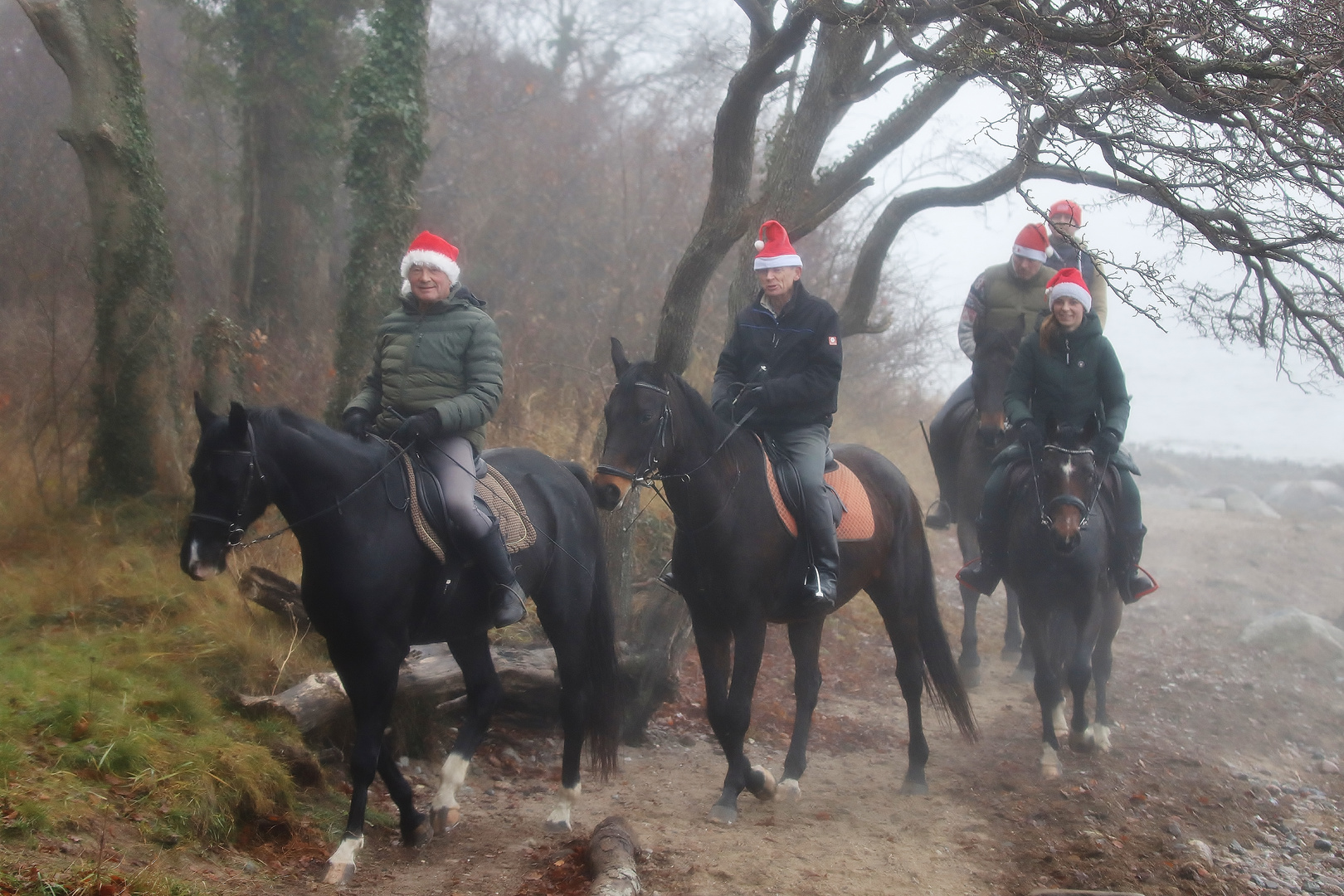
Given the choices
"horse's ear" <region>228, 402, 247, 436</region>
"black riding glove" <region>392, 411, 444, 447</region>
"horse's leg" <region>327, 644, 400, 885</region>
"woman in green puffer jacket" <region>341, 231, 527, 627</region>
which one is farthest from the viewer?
"woman in green puffer jacket" <region>341, 231, 527, 627</region>

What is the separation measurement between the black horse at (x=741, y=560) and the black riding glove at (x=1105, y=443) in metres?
1.31

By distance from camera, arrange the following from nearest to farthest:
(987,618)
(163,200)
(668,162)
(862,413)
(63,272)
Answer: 1. (163,200)
2. (63,272)
3. (987,618)
4. (862,413)
5. (668,162)

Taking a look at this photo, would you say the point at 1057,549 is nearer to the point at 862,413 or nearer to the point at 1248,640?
the point at 1248,640

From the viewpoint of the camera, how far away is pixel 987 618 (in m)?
12.7

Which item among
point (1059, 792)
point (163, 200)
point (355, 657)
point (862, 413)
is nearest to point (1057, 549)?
point (1059, 792)

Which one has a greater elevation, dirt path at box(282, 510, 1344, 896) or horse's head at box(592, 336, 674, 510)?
horse's head at box(592, 336, 674, 510)

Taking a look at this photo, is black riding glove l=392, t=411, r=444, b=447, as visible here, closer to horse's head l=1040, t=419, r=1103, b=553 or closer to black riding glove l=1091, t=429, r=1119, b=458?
horse's head l=1040, t=419, r=1103, b=553

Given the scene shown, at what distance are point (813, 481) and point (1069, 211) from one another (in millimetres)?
4493

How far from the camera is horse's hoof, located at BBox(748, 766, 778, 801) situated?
6371 mm

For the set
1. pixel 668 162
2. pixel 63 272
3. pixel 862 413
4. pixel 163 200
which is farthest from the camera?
pixel 668 162

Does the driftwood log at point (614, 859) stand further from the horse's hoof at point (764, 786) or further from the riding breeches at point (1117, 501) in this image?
the riding breeches at point (1117, 501)

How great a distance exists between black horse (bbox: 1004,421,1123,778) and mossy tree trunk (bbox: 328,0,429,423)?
574 centimetres

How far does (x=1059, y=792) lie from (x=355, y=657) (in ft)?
14.8

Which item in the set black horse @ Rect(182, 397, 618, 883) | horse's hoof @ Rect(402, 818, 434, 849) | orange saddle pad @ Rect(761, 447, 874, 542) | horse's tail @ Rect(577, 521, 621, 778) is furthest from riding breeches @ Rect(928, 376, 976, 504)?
horse's hoof @ Rect(402, 818, 434, 849)
